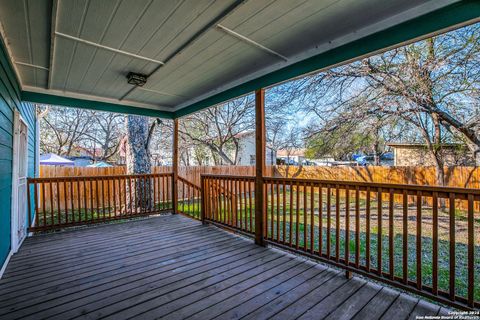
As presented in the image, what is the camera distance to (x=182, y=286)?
7.64ft

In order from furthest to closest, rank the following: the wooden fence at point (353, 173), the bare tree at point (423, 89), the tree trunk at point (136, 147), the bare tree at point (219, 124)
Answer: the bare tree at point (219, 124) < the tree trunk at point (136, 147) < the wooden fence at point (353, 173) < the bare tree at point (423, 89)

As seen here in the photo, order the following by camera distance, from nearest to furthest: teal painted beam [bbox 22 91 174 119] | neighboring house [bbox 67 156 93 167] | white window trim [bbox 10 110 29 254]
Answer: white window trim [bbox 10 110 29 254]
teal painted beam [bbox 22 91 174 119]
neighboring house [bbox 67 156 93 167]

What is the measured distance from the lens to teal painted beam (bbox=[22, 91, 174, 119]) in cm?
404

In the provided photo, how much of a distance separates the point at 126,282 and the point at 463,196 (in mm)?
3115

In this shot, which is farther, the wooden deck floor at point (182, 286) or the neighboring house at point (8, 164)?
the neighboring house at point (8, 164)

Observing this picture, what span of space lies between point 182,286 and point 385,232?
4787 millimetres

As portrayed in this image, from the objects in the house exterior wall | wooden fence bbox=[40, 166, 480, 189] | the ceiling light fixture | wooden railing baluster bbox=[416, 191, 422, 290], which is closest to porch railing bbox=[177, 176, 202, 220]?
wooden fence bbox=[40, 166, 480, 189]

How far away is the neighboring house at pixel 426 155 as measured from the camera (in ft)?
20.2

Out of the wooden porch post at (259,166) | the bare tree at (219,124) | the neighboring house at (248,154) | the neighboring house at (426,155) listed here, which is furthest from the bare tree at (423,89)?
the neighboring house at (248,154)

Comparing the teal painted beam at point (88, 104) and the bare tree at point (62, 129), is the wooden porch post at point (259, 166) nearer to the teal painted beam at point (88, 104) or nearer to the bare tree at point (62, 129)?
the teal painted beam at point (88, 104)

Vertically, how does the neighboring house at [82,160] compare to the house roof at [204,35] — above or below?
below

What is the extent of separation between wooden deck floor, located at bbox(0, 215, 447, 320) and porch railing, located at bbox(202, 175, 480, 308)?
18 centimetres

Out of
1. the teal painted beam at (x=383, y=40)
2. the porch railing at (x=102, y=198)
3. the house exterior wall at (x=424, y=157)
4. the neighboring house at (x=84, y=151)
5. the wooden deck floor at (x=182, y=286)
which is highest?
the teal painted beam at (x=383, y=40)

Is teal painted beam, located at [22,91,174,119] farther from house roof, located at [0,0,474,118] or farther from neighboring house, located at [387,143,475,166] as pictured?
neighboring house, located at [387,143,475,166]
